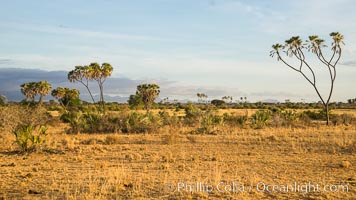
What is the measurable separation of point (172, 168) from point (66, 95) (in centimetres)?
5026

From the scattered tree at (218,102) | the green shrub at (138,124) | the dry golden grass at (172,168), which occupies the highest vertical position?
the scattered tree at (218,102)

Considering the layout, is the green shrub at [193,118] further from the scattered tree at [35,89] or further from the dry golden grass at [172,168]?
the scattered tree at [35,89]

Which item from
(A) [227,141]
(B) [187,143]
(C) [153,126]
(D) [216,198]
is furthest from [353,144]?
(C) [153,126]

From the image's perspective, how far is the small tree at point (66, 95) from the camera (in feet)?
192

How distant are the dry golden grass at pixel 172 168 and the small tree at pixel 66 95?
38.7m

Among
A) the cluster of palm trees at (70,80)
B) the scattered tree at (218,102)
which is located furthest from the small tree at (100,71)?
the scattered tree at (218,102)

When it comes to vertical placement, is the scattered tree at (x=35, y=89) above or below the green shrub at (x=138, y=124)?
above

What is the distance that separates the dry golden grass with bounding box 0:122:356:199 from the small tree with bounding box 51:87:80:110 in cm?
3867

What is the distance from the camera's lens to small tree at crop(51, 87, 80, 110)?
5847 centimetres

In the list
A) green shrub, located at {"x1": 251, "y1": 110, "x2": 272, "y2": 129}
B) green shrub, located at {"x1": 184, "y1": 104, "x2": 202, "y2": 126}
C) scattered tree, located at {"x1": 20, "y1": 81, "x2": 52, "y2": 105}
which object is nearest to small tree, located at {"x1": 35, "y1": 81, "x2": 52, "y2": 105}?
scattered tree, located at {"x1": 20, "y1": 81, "x2": 52, "y2": 105}

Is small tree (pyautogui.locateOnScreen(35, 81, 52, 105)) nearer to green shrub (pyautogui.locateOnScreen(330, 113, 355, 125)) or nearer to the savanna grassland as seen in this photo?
the savanna grassland

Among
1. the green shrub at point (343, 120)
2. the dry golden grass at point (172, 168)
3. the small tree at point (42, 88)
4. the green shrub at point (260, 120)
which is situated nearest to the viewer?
the dry golden grass at point (172, 168)

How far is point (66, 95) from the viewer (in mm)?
59844

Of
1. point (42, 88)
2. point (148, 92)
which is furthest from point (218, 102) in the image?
point (42, 88)
